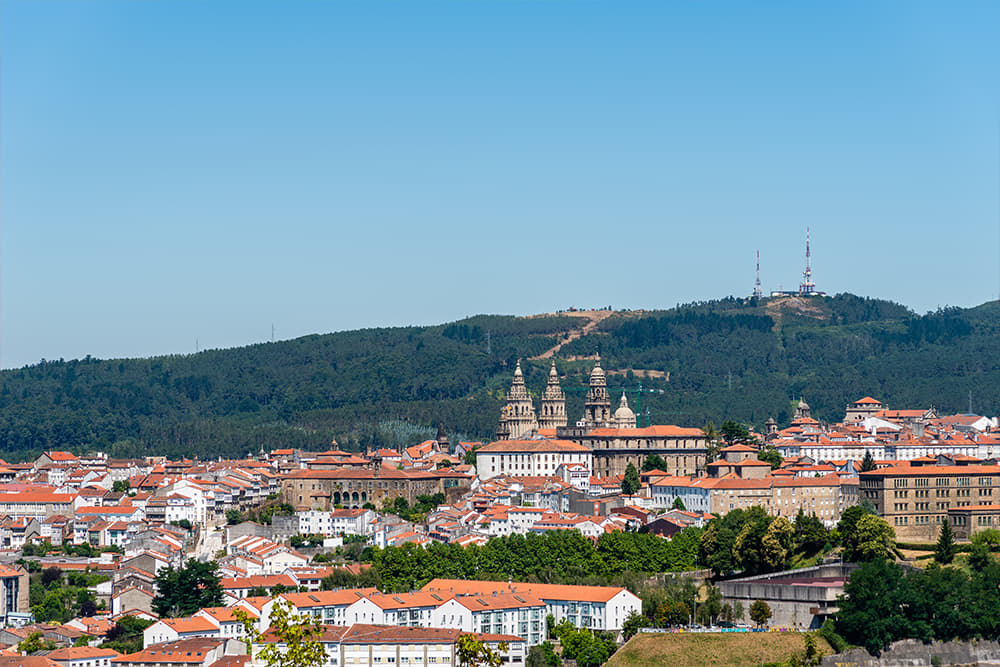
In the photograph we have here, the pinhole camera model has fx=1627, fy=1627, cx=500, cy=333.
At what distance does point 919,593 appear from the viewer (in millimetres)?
61062

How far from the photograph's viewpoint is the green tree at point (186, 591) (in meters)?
69.3

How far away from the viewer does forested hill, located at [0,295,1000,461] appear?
14800 cm

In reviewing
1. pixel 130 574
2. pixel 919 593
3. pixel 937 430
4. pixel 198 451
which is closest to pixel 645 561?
pixel 919 593

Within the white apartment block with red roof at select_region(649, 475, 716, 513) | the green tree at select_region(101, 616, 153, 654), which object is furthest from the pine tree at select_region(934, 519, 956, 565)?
the green tree at select_region(101, 616, 153, 654)

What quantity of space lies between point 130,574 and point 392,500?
70.4ft

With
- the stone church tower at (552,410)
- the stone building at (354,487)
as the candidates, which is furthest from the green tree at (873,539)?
the stone church tower at (552,410)

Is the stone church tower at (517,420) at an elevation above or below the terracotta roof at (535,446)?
above

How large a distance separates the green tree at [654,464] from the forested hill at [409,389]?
43.7 m

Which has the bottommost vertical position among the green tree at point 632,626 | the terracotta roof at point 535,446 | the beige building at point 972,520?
the green tree at point 632,626

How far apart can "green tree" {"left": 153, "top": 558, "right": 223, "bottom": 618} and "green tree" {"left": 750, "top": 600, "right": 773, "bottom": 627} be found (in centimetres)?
2320

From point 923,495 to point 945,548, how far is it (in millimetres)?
7576

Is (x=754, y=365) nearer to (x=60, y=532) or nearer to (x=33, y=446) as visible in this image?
(x=33, y=446)

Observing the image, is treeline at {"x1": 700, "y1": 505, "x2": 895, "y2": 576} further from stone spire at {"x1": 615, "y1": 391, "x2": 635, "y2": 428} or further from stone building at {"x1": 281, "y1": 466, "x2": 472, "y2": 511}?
stone spire at {"x1": 615, "y1": 391, "x2": 635, "y2": 428}

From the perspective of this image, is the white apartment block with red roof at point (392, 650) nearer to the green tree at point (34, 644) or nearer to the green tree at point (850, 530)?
the green tree at point (34, 644)
